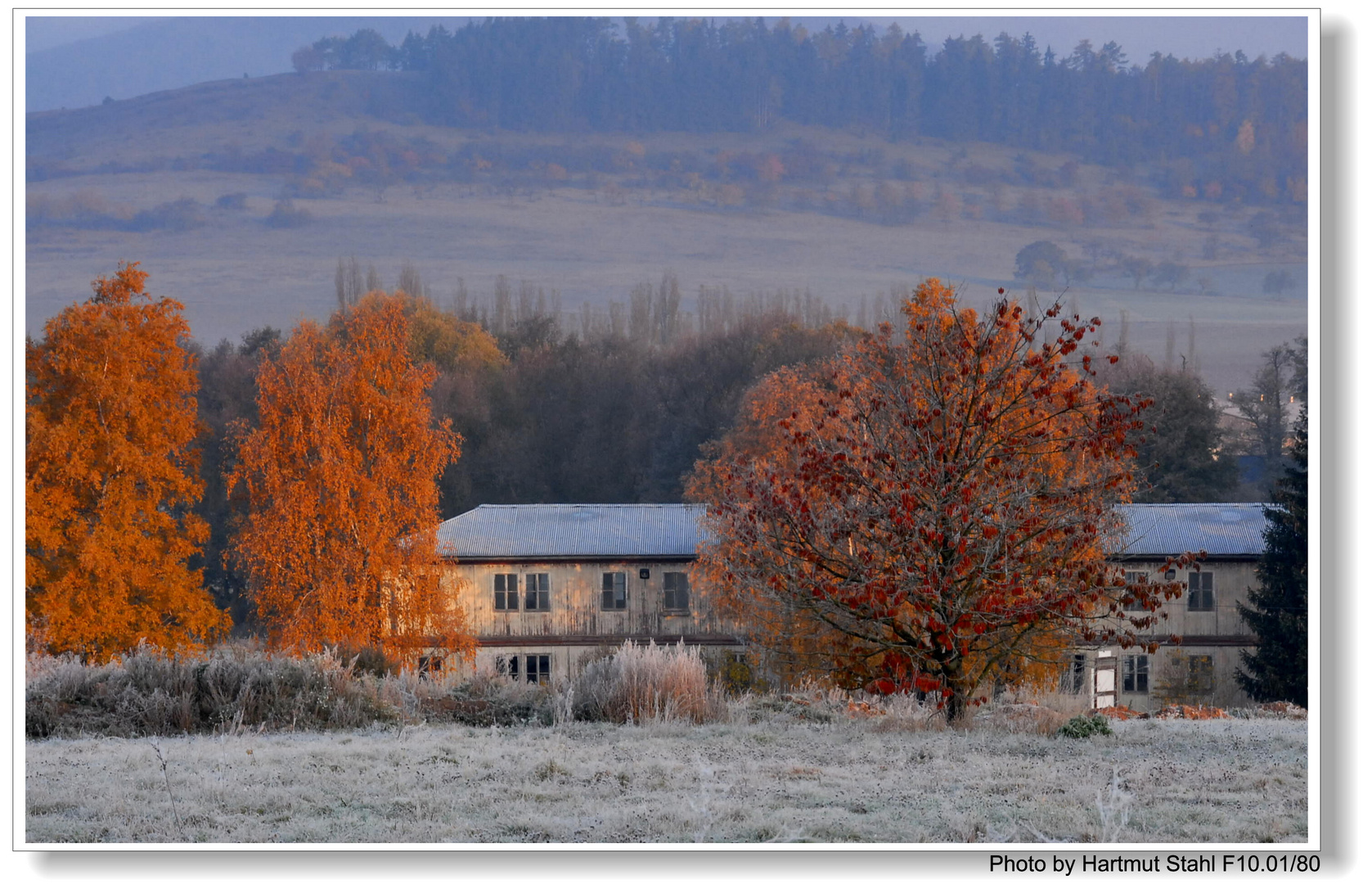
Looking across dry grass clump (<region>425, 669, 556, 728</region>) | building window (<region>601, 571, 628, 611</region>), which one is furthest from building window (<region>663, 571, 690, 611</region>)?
dry grass clump (<region>425, 669, 556, 728</region>)

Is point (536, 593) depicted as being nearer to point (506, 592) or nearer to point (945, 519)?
point (506, 592)

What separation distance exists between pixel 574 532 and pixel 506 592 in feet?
6.81

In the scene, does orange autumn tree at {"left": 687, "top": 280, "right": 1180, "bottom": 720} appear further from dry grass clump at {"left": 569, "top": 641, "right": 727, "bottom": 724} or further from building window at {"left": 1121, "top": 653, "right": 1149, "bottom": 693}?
building window at {"left": 1121, "top": 653, "right": 1149, "bottom": 693}

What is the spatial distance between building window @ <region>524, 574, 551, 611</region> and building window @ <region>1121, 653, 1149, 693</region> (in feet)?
41.0

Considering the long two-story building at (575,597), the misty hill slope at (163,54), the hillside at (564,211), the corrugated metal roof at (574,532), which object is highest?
the hillside at (564,211)

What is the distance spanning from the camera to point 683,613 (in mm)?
28125

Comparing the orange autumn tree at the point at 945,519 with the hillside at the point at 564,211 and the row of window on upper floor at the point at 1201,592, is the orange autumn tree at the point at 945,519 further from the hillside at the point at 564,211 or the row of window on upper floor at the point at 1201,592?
the row of window on upper floor at the point at 1201,592

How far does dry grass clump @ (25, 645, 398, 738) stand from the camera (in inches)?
368

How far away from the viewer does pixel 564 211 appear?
Result: 154ft

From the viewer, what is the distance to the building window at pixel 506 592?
28094mm

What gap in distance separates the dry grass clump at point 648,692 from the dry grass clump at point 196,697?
1.58 metres

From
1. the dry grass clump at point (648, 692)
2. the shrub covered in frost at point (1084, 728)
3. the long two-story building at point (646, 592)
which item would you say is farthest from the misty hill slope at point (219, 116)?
the shrub covered in frost at point (1084, 728)
